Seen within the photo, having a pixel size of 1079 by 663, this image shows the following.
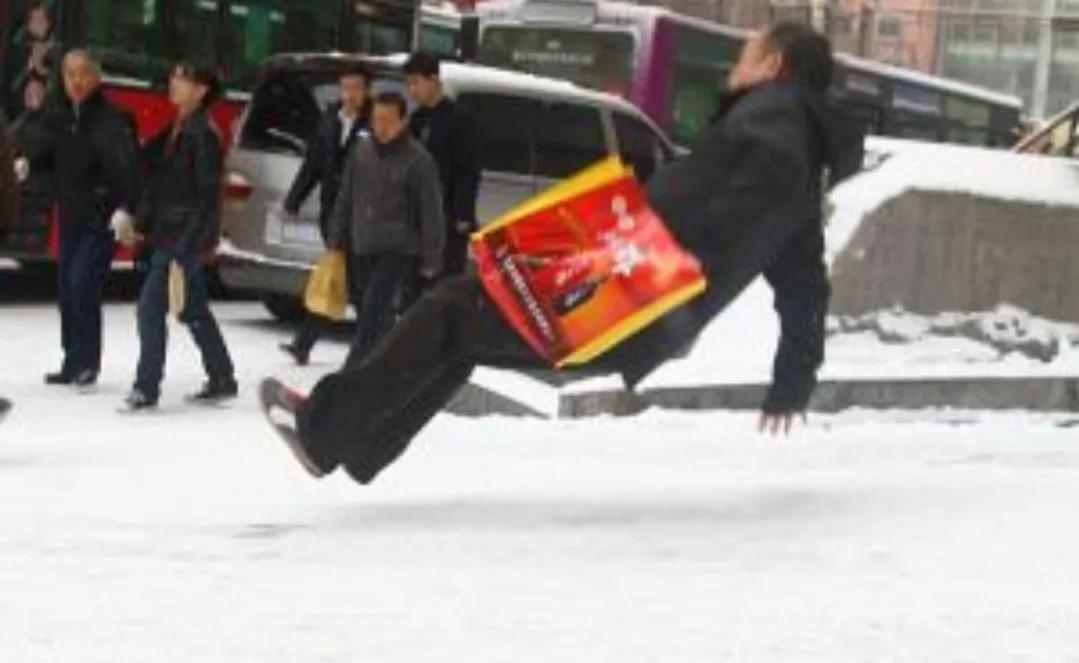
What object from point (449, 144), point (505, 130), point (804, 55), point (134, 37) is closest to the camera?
point (804, 55)

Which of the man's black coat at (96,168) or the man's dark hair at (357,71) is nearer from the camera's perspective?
the man's black coat at (96,168)

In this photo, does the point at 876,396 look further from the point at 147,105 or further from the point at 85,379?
the point at 147,105

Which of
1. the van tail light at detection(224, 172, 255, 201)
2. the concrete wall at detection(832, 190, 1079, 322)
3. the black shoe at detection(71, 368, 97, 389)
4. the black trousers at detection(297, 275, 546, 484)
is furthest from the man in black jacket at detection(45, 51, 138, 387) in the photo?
the black trousers at detection(297, 275, 546, 484)

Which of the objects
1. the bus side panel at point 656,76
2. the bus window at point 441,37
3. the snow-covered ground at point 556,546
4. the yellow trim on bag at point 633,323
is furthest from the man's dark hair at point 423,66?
the bus window at point 441,37

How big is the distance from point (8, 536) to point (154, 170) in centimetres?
400

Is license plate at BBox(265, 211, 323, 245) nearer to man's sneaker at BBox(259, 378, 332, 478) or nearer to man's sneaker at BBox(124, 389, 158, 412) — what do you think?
man's sneaker at BBox(124, 389, 158, 412)

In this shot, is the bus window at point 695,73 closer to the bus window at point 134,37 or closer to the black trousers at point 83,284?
the bus window at point 134,37

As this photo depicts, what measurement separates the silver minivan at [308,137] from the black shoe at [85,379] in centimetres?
248

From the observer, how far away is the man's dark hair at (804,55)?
5.94 meters

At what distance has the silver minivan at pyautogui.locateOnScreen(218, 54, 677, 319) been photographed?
12.4 m

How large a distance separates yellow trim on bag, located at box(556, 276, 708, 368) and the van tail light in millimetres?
7348

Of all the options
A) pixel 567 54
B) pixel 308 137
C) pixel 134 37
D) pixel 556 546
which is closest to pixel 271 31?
pixel 134 37

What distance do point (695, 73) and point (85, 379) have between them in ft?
44.5

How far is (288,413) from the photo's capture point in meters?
5.96
